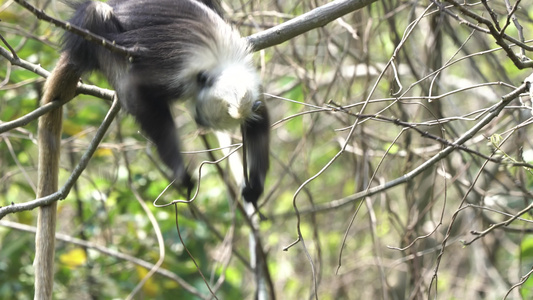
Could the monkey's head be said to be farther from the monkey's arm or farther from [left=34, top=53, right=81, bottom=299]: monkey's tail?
[left=34, top=53, right=81, bottom=299]: monkey's tail

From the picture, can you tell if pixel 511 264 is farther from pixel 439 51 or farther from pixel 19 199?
pixel 19 199

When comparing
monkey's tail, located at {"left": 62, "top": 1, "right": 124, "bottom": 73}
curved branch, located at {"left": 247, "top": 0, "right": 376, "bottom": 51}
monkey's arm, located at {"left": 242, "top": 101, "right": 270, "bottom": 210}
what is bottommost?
monkey's arm, located at {"left": 242, "top": 101, "right": 270, "bottom": 210}

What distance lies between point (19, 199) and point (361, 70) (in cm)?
376

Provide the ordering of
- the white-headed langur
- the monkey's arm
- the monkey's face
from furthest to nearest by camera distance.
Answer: the monkey's arm → the white-headed langur → the monkey's face

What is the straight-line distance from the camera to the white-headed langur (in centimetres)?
276

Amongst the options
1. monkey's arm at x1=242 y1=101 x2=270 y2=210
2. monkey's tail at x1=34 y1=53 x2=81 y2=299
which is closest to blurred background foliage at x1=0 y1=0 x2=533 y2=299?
monkey's tail at x1=34 y1=53 x2=81 y2=299

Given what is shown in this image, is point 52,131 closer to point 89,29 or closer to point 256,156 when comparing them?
point 89,29

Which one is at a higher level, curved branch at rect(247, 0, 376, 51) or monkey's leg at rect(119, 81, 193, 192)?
curved branch at rect(247, 0, 376, 51)

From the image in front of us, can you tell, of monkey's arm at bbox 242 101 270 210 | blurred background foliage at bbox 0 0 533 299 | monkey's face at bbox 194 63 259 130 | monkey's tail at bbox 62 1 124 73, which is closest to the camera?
monkey's face at bbox 194 63 259 130

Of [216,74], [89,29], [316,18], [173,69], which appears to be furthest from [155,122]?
[316,18]

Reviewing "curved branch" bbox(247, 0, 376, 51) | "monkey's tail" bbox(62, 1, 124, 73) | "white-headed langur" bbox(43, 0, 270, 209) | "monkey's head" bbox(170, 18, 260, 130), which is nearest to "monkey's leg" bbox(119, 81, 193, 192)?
"white-headed langur" bbox(43, 0, 270, 209)

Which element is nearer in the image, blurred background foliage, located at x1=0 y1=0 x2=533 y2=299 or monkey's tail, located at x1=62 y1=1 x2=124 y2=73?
monkey's tail, located at x1=62 y1=1 x2=124 y2=73

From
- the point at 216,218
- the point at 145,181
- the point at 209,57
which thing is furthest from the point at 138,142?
the point at 209,57

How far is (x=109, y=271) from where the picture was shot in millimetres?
4832
